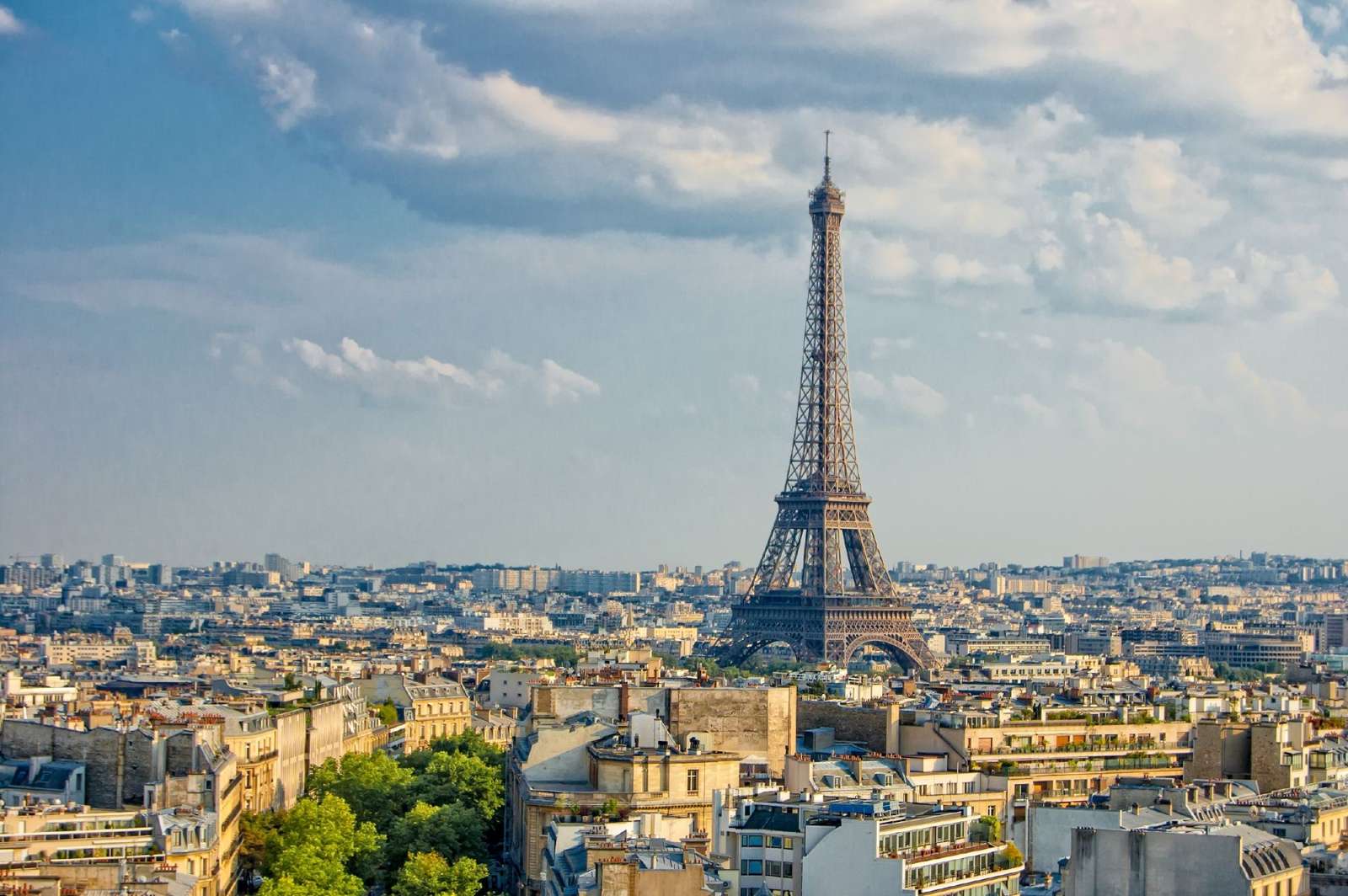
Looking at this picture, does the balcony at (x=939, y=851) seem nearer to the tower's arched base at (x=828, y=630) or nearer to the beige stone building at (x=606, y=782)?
the beige stone building at (x=606, y=782)

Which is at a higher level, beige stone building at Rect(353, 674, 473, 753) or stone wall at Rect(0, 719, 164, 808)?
beige stone building at Rect(353, 674, 473, 753)

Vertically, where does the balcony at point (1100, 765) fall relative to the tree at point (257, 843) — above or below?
above

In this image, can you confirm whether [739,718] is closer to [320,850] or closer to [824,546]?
[320,850]

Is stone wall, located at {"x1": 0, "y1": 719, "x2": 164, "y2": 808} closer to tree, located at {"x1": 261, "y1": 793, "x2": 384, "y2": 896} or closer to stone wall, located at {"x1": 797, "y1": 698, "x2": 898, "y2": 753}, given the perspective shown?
tree, located at {"x1": 261, "y1": 793, "x2": 384, "y2": 896}

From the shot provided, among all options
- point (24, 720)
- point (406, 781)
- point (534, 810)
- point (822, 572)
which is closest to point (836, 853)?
point (534, 810)

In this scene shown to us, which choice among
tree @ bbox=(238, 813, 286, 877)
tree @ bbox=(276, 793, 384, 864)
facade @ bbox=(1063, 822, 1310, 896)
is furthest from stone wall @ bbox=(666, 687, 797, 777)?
facade @ bbox=(1063, 822, 1310, 896)

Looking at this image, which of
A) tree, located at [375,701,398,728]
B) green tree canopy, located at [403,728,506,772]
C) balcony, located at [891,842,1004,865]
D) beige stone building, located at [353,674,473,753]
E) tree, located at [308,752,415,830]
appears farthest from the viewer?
beige stone building, located at [353,674,473,753]

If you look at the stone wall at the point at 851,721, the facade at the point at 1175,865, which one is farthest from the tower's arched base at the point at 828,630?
the facade at the point at 1175,865
